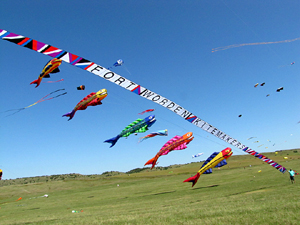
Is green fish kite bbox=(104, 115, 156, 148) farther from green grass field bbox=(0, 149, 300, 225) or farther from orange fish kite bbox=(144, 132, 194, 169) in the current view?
green grass field bbox=(0, 149, 300, 225)

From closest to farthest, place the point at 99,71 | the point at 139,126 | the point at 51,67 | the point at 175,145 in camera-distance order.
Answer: the point at 99,71, the point at 51,67, the point at 139,126, the point at 175,145

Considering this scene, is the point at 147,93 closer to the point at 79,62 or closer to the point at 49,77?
the point at 79,62

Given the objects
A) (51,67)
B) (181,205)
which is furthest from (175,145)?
(51,67)

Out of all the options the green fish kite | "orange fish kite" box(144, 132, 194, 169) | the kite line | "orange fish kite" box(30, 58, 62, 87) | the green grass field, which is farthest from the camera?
"orange fish kite" box(144, 132, 194, 169)

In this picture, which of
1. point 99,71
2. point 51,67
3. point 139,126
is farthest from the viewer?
point 139,126

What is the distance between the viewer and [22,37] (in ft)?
27.8

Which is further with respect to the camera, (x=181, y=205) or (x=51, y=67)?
(x=181, y=205)

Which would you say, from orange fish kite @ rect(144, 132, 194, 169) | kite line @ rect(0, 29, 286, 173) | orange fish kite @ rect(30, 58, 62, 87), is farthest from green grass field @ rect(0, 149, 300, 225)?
orange fish kite @ rect(30, 58, 62, 87)

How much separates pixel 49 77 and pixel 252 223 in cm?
1398

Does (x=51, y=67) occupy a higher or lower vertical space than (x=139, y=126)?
higher

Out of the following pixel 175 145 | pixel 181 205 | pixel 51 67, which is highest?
pixel 51 67

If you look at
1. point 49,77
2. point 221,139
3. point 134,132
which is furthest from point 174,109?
point 49,77

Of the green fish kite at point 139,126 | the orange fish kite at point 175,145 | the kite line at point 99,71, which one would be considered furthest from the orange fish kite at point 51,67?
the orange fish kite at point 175,145

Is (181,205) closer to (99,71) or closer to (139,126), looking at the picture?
(139,126)
